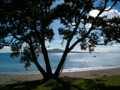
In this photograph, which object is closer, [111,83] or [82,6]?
[111,83]

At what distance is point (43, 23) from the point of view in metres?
26.5

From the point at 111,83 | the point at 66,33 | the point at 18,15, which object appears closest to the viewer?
the point at 111,83

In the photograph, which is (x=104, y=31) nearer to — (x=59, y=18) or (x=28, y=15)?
(x=59, y=18)

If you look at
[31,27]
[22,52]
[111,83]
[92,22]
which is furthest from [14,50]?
[111,83]

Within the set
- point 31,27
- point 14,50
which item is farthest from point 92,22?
point 14,50

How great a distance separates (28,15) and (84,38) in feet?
14.5

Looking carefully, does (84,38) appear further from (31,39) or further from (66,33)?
(31,39)

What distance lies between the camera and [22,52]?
28.1m

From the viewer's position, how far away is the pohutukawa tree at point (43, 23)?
25.8m

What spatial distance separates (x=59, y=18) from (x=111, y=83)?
268 inches

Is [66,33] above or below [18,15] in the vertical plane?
below

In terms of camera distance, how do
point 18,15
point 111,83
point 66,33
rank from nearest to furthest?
A: point 111,83, point 18,15, point 66,33

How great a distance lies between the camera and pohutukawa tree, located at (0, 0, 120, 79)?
25750mm

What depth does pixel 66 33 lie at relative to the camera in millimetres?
27766
